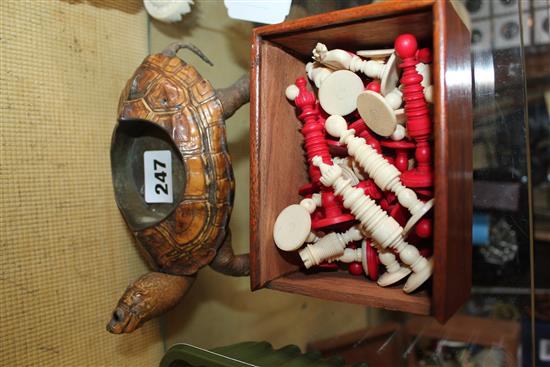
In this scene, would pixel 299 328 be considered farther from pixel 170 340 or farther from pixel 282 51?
pixel 282 51

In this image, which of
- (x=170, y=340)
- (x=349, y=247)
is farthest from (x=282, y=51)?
(x=170, y=340)

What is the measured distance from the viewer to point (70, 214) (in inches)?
38.4

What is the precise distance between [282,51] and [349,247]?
14.9 inches

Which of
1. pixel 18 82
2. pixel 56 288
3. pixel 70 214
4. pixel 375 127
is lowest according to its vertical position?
pixel 56 288

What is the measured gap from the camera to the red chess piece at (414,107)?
2.10ft

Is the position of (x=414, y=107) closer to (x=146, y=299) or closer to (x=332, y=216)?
(x=332, y=216)

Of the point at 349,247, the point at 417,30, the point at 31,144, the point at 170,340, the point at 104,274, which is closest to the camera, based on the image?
the point at 417,30

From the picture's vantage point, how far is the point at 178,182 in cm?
94

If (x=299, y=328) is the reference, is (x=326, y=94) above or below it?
above

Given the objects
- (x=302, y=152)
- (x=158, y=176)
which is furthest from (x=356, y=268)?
(x=158, y=176)

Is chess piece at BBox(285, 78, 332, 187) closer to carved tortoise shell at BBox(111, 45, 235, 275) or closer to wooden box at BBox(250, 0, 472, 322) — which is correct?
wooden box at BBox(250, 0, 472, 322)

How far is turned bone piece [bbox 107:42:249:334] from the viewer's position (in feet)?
2.72

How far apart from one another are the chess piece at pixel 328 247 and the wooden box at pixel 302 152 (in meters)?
0.04

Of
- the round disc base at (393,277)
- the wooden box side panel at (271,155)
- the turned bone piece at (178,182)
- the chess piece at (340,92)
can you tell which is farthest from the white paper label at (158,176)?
the round disc base at (393,277)
